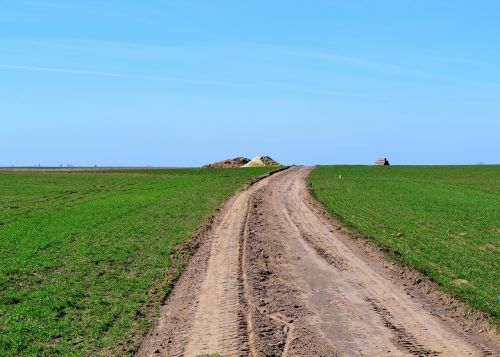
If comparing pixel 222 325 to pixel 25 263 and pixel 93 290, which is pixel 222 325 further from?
pixel 25 263

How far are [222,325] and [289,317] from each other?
4.69 ft

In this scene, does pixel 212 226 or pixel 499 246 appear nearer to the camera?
pixel 499 246

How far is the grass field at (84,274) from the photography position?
11.6 metres

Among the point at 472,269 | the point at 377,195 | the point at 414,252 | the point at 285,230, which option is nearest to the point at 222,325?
the point at 472,269

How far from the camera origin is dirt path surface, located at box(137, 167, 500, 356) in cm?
1071

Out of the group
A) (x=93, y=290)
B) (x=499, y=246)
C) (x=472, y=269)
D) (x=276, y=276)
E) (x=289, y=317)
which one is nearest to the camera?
(x=289, y=317)

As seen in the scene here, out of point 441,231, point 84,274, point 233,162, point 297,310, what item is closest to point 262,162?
point 233,162

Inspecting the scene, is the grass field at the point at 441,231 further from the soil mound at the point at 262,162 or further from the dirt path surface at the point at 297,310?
the soil mound at the point at 262,162

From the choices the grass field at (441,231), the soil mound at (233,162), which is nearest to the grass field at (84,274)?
the grass field at (441,231)

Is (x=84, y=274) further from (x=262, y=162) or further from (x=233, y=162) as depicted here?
(x=233, y=162)

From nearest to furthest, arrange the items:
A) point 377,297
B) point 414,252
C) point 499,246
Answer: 1. point 377,297
2. point 414,252
3. point 499,246

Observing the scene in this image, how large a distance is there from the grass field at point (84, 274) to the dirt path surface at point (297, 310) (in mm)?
840

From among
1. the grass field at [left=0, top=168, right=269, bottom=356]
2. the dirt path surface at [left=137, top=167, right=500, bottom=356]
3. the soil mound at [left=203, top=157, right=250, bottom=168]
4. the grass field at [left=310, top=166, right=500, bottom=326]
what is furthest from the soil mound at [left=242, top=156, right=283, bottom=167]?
the dirt path surface at [left=137, top=167, right=500, bottom=356]

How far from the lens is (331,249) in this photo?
2134 cm
